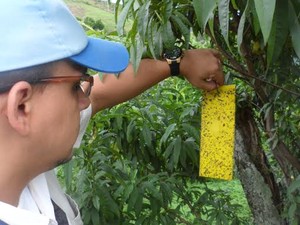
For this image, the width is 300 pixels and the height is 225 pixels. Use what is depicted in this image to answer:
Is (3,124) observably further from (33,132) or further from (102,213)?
(102,213)

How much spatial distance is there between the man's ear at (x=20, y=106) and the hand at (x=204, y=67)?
50 centimetres

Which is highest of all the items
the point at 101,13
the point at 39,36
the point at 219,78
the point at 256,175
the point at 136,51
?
the point at 39,36

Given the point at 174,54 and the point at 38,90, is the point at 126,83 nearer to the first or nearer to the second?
the point at 174,54

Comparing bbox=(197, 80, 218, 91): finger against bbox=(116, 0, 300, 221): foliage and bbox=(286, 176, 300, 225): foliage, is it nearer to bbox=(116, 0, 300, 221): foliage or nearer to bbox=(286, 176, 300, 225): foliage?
bbox=(116, 0, 300, 221): foliage

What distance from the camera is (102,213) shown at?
1.37m

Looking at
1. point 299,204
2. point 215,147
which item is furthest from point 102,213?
point 299,204

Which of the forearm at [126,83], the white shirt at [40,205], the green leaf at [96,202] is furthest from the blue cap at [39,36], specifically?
the green leaf at [96,202]

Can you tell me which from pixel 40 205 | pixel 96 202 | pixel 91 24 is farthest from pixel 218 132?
pixel 91 24

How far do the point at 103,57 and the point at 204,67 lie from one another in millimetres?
323

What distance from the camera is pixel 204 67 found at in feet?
4.00

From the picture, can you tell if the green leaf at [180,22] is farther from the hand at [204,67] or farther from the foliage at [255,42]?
the hand at [204,67]

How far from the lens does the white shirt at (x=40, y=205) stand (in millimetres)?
840

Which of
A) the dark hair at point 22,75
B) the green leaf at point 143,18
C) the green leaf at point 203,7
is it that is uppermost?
the green leaf at point 203,7

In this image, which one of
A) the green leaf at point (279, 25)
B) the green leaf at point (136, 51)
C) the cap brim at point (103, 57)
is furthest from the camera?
the green leaf at point (136, 51)
